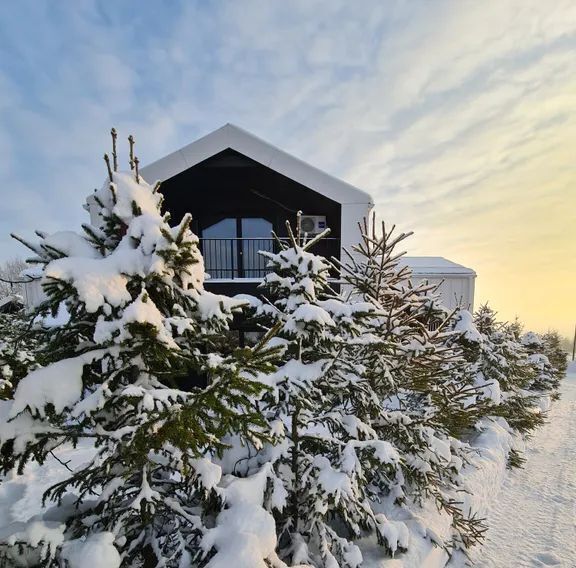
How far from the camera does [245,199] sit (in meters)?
10.3

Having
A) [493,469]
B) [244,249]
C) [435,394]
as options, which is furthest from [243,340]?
[493,469]

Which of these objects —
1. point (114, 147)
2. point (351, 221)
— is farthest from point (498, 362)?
point (114, 147)

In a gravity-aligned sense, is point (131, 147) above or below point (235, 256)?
above

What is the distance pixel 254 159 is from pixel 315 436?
7595 mm

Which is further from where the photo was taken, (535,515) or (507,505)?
(507,505)

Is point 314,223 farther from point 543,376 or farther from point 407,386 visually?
point 543,376

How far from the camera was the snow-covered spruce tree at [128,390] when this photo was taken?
2.16 meters

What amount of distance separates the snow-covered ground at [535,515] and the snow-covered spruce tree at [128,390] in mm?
4680

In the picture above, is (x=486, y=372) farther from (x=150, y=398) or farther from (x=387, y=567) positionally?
(x=150, y=398)

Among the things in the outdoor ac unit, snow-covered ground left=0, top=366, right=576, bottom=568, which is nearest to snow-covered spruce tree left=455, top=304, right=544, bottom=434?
snow-covered ground left=0, top=366, right=576, bottom=568

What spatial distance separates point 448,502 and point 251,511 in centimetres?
371

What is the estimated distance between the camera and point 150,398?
2.22m

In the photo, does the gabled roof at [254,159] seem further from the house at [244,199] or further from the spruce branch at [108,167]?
the spruce branch at [108,167]

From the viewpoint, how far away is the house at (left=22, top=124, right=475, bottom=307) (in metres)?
9.22
